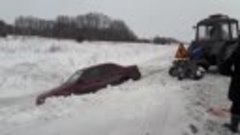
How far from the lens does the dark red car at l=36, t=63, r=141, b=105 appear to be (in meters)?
19.8

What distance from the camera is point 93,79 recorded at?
20.7 m

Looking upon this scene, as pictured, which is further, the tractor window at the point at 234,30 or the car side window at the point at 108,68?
the tractor window at the point at 234,30

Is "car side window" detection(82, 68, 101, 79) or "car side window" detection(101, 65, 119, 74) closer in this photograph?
"car side window" detection(82, 68, 101, 79)

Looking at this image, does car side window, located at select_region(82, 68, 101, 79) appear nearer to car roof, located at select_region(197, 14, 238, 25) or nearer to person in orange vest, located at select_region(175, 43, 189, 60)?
person in orange vest, located at select_region(175, 43, 189, 60)

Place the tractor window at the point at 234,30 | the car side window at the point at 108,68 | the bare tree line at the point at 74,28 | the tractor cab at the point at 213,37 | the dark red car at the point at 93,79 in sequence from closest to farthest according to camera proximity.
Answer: the dark red car at the point at 93,79
the car side window at the point at 108,68
the tractor cab at the point at 213,37
the tractor window at the point at 234,30
the bare tree line at the point at 74,28

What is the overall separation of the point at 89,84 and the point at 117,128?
32.1 feet

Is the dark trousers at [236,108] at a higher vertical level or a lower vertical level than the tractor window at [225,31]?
lower

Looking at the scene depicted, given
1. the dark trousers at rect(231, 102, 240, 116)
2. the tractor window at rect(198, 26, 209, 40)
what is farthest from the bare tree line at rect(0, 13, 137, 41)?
the dark trousers at rect(231, 102, 240, 116)

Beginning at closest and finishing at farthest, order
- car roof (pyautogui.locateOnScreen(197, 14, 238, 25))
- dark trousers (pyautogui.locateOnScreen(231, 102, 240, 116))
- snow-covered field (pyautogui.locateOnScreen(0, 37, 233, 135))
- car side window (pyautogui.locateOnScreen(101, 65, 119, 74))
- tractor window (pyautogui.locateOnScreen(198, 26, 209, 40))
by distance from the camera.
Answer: dark trousers (pyautogui.locateOnScreen(231, 102, 240, 116)) < snow-covered field (pyautogui.locateOnScreen(0, 37, 233, 135)) < car side window (pyautogui.locateOnScreen(101, 65, 119, 74)) < car roof (pyautogui.locateOnScreen(197, 14, 238, 25)) < tractor window (pyautogui.locateOnScreen(198, 26, 209, 40))

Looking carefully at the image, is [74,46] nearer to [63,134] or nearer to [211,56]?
[211,56]

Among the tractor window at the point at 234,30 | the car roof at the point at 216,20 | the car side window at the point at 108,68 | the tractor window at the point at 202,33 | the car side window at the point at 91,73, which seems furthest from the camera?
the tractor window at the point at 202,33

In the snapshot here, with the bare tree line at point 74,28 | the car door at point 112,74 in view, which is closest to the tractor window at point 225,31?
the car door at point 112,74

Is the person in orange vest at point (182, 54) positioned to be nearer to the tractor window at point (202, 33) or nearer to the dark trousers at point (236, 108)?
the tractor window at point (202, 33)

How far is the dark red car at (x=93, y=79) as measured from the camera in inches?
780
